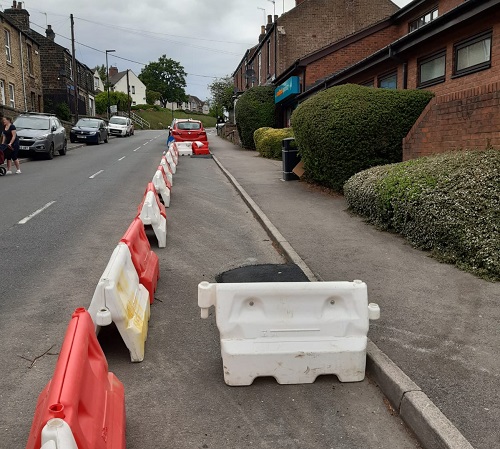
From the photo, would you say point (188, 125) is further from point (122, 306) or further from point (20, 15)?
point (122, 306)

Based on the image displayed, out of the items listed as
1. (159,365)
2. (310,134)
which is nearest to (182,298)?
(159,365)

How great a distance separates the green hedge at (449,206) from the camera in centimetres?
575

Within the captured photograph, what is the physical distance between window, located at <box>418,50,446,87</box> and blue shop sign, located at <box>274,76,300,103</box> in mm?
10174

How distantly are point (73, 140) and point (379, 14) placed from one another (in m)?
20.7

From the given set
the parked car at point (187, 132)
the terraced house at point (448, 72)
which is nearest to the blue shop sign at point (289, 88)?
the terraced house at point (448, 72)

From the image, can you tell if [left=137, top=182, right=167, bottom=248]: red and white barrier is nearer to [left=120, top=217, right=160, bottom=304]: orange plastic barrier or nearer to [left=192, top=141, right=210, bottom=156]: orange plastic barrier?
[left=120, top=217, right=160, bottom=304]: orange plastic barrier

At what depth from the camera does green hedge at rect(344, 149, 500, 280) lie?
5.75 meters

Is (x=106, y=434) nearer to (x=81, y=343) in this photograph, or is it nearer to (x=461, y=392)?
(x=81, y=343)

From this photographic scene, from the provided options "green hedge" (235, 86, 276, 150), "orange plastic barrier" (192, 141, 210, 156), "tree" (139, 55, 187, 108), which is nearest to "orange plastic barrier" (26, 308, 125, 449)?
"orange plastic barrier" (192, 141, 210, 156)

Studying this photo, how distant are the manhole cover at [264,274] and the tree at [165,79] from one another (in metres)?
111

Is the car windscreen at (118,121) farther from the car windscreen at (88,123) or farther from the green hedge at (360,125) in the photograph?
the green hedge at (360,125)

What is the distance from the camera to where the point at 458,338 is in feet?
13.3

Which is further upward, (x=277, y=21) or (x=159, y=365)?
(x=277, y=21)

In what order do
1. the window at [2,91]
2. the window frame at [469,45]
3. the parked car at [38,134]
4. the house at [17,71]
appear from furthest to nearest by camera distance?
the house at [17,71] → the window at [2,91] → the parked car at [38,134] → the window frame at [469,45]
